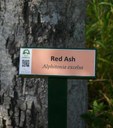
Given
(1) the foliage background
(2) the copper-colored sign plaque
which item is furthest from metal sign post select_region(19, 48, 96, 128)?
(1) the foliage background

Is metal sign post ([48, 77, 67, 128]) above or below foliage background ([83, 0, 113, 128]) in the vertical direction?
below

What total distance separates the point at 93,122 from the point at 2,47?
0.56 metres

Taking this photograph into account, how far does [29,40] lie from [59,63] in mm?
139

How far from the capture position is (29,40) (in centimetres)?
142

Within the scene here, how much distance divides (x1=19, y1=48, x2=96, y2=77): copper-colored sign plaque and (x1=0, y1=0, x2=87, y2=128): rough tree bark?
0.07 m

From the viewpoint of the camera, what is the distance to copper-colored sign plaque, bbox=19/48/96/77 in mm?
1359

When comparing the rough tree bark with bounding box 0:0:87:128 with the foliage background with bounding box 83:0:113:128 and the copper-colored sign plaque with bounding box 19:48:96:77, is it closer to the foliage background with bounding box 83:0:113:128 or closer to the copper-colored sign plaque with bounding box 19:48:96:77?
the copper-colored sign plaque with bounding box 19:48:96:77

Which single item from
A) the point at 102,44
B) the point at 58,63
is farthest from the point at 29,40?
the point at 102,44

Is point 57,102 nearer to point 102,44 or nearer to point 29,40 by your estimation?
point 29,40

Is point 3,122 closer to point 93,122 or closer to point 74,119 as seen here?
point 74,119

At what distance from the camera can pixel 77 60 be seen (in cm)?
136

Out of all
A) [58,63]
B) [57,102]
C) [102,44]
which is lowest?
[57,102]

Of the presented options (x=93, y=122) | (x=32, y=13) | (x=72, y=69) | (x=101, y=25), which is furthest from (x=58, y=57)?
(x=101, y=25)

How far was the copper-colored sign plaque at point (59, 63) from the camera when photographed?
1359 millimetres
